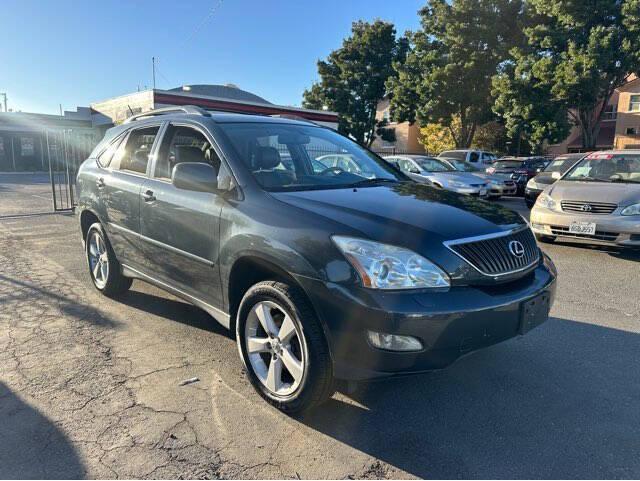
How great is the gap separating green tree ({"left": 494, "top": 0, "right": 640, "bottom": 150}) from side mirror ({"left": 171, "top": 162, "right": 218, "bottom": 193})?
23291 mm

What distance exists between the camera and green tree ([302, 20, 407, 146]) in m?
36.1

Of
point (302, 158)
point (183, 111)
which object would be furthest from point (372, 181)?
point (183, 111)

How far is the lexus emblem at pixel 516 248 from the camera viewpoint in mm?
2904

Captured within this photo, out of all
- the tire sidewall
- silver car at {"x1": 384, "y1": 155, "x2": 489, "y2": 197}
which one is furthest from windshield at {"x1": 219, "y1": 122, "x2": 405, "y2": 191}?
silver car at {"x1": 384, "y1": 155, "x2": 489, "y2": 197}

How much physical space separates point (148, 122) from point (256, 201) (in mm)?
2003

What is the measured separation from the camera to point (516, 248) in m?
2.94

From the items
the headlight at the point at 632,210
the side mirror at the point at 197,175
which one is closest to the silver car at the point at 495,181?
the headlight at the point at 632,210

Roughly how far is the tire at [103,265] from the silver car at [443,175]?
31.8 ft

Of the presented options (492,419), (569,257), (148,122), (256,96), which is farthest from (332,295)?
(256,96)

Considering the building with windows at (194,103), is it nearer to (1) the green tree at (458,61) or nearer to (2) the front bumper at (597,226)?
(1) the green tree at (458,61)

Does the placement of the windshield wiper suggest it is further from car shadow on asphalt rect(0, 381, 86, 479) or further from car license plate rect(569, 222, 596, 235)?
car license plate rect(569, 222, 596, 235)

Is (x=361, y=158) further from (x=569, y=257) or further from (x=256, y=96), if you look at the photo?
(x=256, y=96)

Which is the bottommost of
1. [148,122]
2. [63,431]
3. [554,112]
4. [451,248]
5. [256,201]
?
[63,431]

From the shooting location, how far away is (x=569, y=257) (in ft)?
23.0
